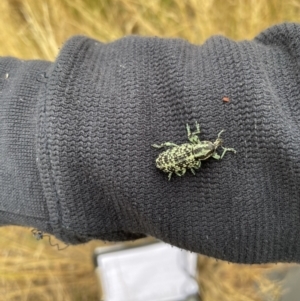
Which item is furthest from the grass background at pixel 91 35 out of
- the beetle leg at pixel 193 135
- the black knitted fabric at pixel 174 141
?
the beetle leg at pixel 193 135

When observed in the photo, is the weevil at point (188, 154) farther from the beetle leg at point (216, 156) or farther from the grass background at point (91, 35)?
the grass background at point (91, 35)

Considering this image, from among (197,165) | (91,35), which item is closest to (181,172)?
(197,165)

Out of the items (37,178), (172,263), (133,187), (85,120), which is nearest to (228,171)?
(133,187)

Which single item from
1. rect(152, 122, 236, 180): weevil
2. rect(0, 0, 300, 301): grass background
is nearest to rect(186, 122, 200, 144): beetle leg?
rect(152, 122, 236, 180): weevil

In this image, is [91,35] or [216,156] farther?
[91,35]

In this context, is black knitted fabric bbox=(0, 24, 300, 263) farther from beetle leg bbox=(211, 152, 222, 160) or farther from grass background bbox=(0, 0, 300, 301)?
grass background bbox=(0, 0, 300, 301)

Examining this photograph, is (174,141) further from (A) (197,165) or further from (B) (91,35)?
(B) (91,35)
